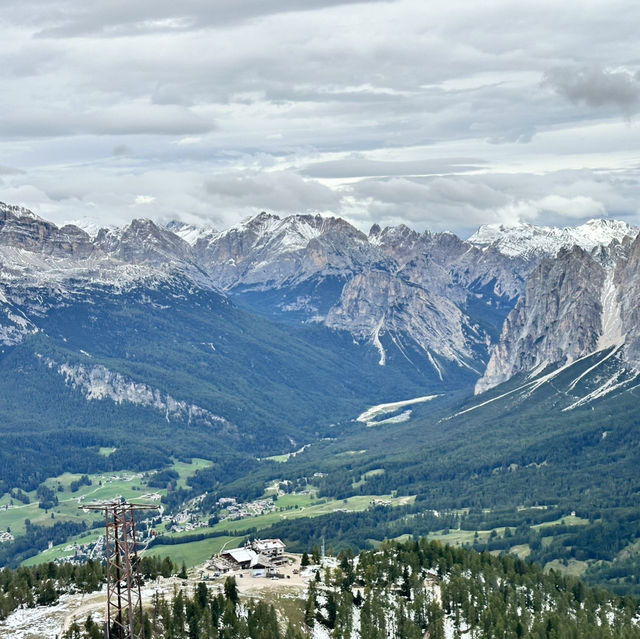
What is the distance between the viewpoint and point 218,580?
194 meters

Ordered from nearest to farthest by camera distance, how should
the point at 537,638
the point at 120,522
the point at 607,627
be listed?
the point at 120,522
the point at 537,638
the point at 607,627

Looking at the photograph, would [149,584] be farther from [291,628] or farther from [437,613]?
[437,613]

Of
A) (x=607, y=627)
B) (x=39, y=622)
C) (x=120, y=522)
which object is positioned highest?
(x=120, y=522)

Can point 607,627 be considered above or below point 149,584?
below

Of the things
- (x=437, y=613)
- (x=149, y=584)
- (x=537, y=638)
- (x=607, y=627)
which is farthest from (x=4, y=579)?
(x=607, y=627)

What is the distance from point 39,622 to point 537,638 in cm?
7311

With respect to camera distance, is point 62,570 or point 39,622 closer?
point 39,622

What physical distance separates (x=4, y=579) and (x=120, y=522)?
7482 centimetres

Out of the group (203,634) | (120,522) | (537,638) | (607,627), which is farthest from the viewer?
(607,627)

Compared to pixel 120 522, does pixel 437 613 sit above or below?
below

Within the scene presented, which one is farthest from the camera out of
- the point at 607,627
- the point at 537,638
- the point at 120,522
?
the point at 607,627

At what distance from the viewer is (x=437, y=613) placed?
616 feet

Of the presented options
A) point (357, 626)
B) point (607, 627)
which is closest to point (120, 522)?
point (357, 626)

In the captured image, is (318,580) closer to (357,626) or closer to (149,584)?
(357,626)
